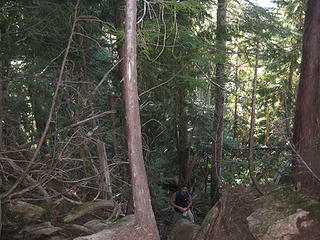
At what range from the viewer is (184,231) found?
7.65m

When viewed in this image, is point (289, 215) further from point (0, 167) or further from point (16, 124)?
point (16, 124)

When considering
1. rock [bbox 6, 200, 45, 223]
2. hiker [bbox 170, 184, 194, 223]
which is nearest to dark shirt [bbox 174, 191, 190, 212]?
hiker [bbox 170, 184, 194, 223]

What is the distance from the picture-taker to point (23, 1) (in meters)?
7.07

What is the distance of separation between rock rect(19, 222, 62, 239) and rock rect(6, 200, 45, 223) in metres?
0.27

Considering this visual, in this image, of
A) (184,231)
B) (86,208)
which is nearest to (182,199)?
(184,231)

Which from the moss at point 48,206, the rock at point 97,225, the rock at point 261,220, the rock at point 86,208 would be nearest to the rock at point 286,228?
the rock at point 261,220

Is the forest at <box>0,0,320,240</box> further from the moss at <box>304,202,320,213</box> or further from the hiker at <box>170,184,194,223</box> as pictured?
the hiker at <box>170,184,194,223</box>

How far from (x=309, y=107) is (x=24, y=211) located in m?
6.39

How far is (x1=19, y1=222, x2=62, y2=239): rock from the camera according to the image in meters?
5.54

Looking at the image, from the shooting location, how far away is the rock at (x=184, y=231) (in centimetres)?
743

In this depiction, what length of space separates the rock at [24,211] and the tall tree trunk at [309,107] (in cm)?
556

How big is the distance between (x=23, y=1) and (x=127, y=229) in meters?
6.03

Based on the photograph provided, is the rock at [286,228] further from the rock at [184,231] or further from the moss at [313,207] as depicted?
the rock at [184,231]

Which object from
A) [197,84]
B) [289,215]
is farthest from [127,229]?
[197,84]
